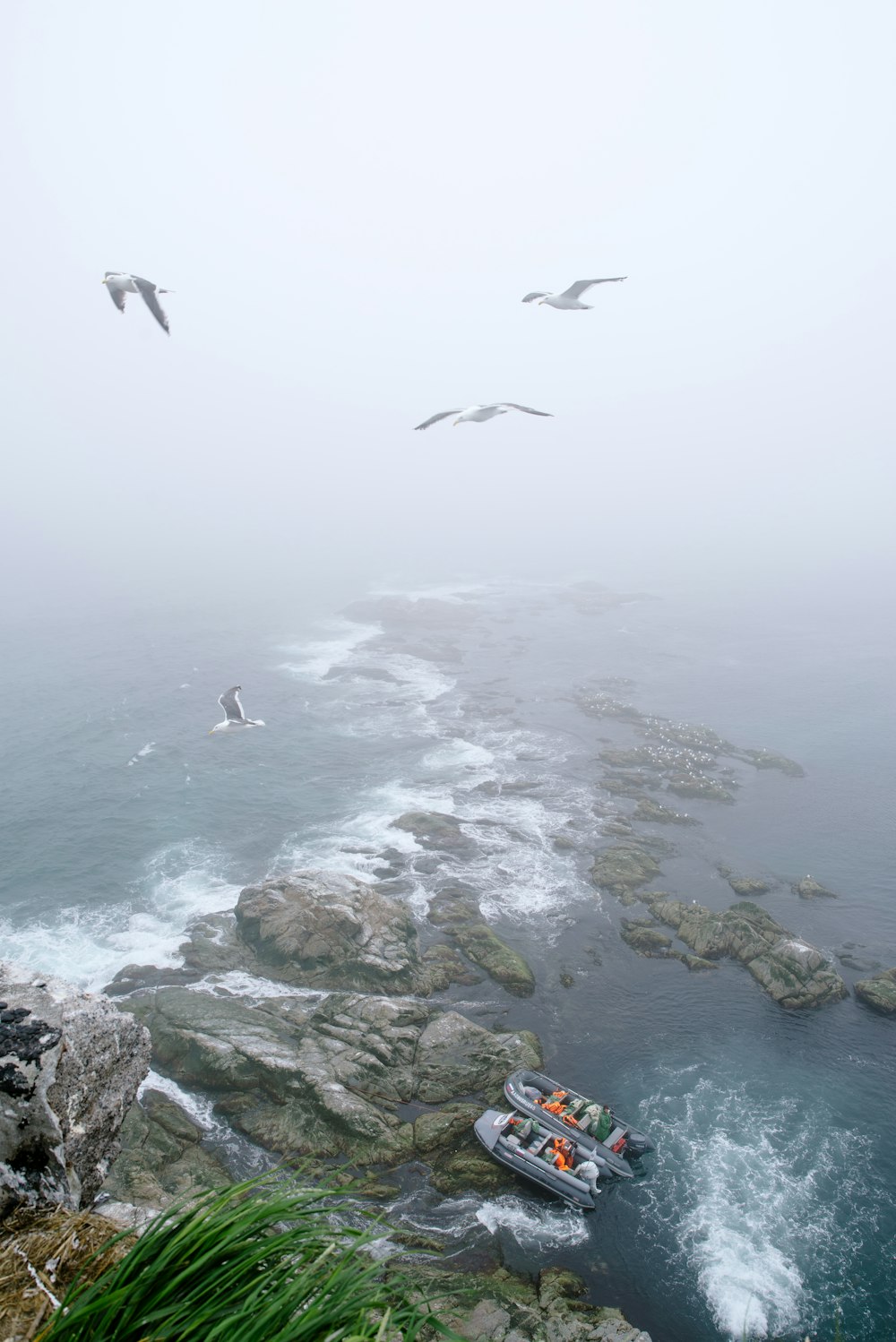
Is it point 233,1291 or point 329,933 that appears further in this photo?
point 329,933

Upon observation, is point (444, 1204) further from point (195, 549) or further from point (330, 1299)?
point (195, 549)

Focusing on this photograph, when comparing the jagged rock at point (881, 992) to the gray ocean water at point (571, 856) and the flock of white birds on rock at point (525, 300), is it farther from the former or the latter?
the flock of white birds on rock at point (525, 300)

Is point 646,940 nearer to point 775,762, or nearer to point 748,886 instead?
point 748,886

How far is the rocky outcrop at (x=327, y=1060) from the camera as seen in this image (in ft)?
79.5

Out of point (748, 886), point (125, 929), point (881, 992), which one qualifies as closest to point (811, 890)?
point (748, 886)

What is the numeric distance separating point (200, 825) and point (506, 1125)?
29247 millimetres

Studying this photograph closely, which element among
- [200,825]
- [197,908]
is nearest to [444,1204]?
[197,908]

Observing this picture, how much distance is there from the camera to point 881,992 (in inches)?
1262

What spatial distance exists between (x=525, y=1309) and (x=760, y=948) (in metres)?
21.2

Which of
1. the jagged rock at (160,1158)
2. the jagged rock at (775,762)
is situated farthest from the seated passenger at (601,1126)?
the jagged rock at (775,762)

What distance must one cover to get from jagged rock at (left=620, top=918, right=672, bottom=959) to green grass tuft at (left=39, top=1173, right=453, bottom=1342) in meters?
34.1

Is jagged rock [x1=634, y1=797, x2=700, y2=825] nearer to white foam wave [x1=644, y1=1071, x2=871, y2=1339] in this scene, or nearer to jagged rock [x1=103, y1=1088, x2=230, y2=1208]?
white foam wave [x1=644, y1=1071, x2=871, y2=1339]

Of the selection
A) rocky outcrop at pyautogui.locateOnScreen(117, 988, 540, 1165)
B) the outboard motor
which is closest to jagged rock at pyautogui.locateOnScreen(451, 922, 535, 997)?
rocky outcrop at pyautogui.locateOnScreen(117, 988, 540, 1165)

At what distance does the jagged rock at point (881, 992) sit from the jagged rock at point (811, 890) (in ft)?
23.4
